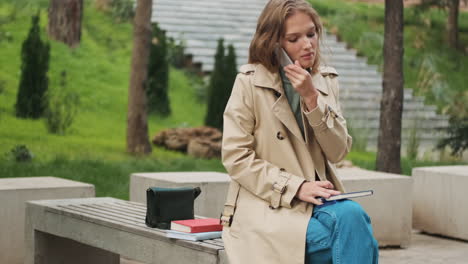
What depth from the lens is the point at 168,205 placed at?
4.36 meters

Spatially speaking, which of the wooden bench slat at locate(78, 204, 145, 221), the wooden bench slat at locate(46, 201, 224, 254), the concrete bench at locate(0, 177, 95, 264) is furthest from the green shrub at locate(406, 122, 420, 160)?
the wooden bench slat at locate(78, 204, 145, 221)

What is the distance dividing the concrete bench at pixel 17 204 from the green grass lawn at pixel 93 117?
100 inches

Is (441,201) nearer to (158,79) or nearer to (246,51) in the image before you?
(158,79)

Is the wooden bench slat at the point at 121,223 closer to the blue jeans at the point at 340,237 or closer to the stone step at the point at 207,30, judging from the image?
the blue jeans at the point at 340,237

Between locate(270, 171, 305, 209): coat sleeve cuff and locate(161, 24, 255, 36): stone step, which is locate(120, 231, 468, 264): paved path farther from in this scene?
locate(161, 24, 255, 36): stone step

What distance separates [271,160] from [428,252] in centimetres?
385

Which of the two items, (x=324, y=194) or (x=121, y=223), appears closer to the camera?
(x=324, y=194)

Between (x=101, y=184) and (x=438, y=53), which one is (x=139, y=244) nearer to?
(x=101, y=184)

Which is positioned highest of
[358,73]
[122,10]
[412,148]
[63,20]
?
[122,10]

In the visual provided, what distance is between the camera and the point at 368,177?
7285 mm

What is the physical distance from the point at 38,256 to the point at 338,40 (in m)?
15.3

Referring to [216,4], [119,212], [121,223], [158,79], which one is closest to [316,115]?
[121,223]

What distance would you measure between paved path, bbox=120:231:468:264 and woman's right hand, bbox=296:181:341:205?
10.2ft

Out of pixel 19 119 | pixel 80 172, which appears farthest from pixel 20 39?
pixel 80 172
